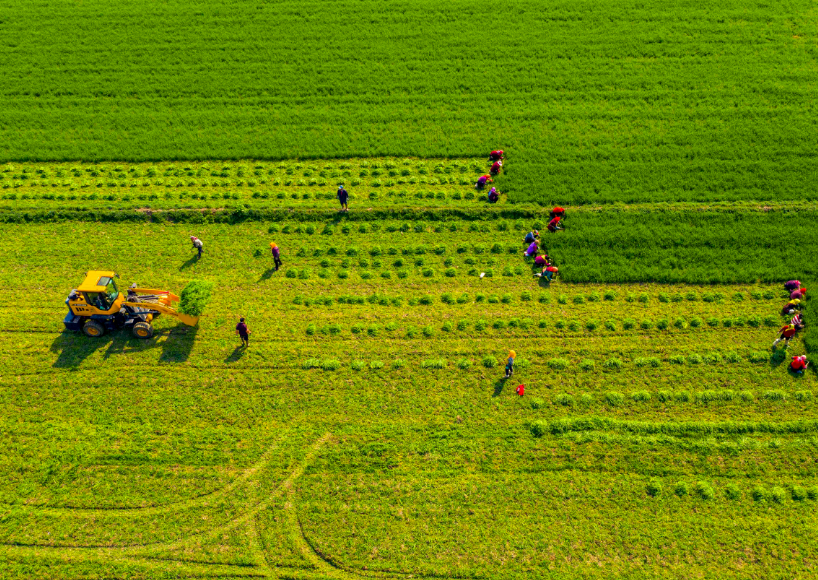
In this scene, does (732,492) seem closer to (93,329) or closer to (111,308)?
(111,308)

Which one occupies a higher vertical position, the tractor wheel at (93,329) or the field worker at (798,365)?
the field worker at (798,365)

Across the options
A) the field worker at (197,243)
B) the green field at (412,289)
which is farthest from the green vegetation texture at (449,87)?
the field worker at (197,243)

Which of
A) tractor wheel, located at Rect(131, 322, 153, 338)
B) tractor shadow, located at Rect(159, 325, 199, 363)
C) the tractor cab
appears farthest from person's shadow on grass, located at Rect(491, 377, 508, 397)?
the tractor cab

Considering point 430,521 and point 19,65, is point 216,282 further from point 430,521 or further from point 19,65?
point 19,65

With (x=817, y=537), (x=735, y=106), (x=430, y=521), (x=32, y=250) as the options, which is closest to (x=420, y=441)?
(x=430, y=521)

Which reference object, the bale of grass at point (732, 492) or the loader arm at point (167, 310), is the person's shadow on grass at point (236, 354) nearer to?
the loader arm at point (167, 310)

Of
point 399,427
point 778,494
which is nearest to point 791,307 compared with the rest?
point 778,494
